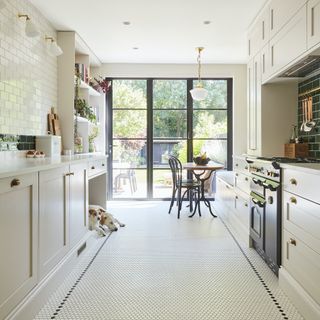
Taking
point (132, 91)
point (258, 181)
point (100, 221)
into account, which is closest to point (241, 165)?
point (258, 181)

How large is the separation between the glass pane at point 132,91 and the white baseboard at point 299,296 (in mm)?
4367

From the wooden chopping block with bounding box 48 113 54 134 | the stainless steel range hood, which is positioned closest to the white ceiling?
the stainless steel range hood

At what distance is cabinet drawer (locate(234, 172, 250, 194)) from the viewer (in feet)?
A: 11.6

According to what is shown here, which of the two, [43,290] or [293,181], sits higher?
[293,181]

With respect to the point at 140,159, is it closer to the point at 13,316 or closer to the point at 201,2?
the point at 201,2

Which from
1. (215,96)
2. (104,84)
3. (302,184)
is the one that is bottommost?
(302,184)

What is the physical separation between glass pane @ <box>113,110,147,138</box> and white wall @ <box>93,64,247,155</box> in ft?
2.19

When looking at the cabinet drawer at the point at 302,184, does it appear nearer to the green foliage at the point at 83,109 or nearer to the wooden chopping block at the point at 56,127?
the wooden chopping block at the point at 56,127

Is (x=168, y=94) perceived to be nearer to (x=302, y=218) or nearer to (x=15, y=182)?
(x=302, y=218)

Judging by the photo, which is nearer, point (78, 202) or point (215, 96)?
point (78, 202)

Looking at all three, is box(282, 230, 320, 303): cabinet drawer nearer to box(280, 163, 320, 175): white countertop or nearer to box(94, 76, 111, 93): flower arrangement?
box(280, 163, 320, 175): white countertop

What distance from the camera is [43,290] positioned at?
7.06ft

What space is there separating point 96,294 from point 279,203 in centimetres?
144

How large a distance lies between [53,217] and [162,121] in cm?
412
